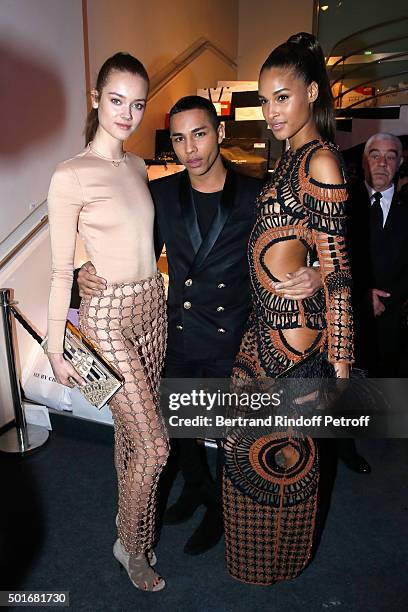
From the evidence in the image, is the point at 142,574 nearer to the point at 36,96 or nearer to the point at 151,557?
the point at 151,557

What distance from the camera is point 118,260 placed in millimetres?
1691

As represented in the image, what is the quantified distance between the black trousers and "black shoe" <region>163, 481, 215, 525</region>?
27mm

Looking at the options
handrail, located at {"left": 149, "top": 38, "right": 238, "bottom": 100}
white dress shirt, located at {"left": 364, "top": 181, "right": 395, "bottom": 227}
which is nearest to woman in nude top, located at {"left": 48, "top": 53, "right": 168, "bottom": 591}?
white dress shirt, located at {"left": 364, "top": 181, "right": 395, "bottom": 227}

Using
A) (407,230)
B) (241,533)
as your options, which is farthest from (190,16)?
(241,533)

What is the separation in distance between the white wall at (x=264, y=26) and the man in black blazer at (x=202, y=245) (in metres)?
5.93

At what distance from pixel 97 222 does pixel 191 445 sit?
1.18 metres

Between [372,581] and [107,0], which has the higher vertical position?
[107,0]

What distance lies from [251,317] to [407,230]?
1.53 meters

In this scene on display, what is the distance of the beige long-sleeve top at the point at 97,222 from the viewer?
5.18ft

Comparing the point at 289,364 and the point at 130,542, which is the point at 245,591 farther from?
the point at 289,364

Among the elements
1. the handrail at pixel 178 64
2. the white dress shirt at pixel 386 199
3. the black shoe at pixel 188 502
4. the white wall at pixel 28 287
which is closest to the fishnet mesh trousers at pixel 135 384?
the black shoe at pixel 188 502

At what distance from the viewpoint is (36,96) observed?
10.5ft

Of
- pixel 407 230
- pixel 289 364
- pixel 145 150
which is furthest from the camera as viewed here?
pixel 145 150

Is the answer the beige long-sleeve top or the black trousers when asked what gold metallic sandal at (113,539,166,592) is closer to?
the black trousers
